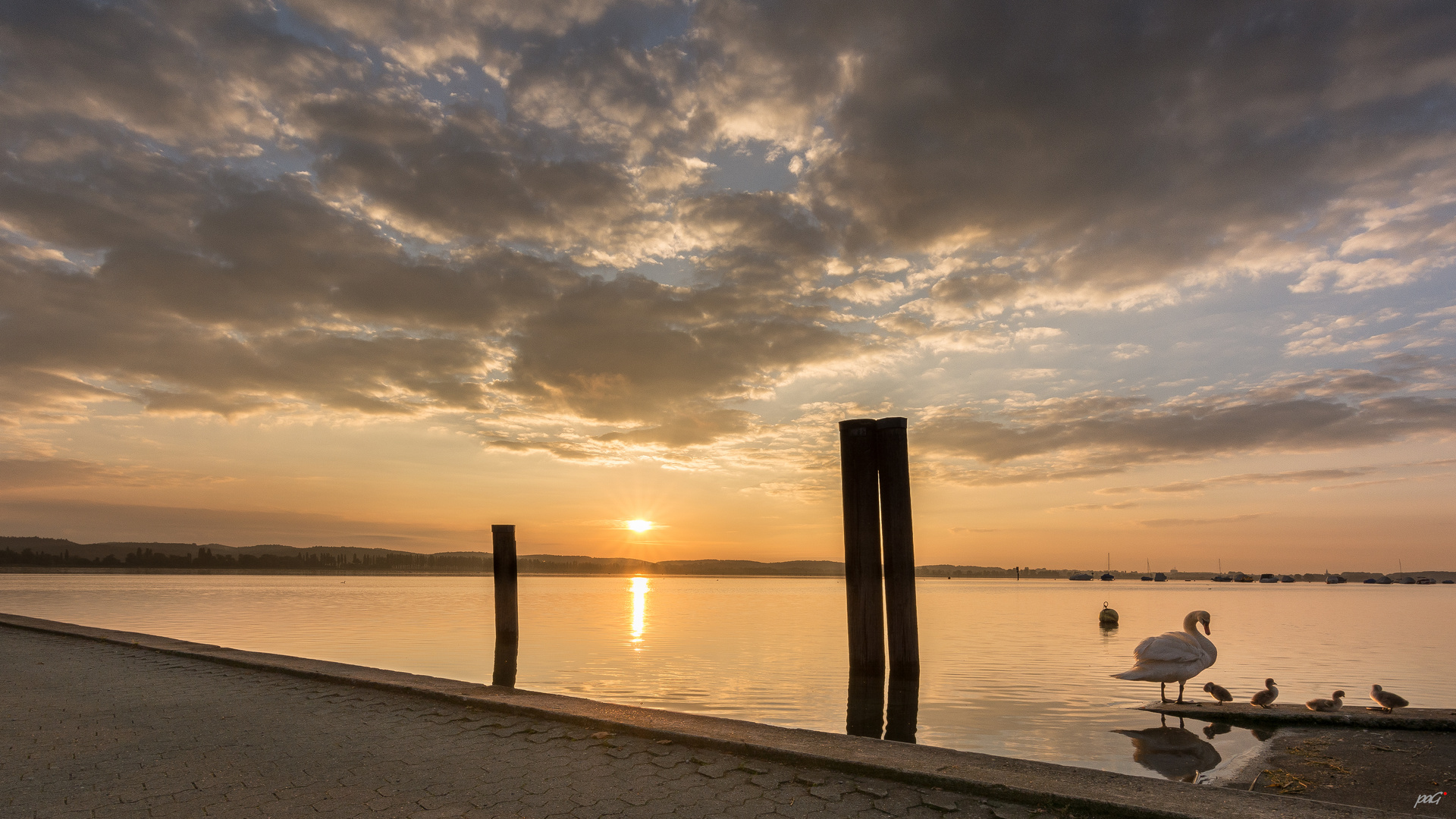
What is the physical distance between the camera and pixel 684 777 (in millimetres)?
5645

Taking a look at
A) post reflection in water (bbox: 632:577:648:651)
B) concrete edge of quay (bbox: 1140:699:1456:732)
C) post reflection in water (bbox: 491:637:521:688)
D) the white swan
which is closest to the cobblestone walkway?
post reflection in water (bbox: 491:637:521:688)

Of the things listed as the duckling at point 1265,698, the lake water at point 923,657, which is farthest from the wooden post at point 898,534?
the duckling at point 1265,698

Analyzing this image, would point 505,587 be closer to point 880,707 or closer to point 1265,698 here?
point 880,707

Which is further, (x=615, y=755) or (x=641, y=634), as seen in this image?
(x=641, y=634)

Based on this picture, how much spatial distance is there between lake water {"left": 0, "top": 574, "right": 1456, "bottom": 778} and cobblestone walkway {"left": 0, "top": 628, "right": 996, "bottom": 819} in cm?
537

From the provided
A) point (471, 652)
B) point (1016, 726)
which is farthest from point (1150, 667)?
point (471, 652)

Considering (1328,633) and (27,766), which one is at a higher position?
(27,766)

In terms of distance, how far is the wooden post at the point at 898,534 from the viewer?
12727 mm

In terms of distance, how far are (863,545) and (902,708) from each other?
2.79 metres

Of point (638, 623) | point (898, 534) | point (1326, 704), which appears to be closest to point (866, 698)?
point (898, 534)

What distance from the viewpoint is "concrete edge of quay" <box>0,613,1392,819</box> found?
4.57m

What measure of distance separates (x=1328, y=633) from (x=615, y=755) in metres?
37.3

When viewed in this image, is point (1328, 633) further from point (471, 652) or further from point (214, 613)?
point (214, 613)

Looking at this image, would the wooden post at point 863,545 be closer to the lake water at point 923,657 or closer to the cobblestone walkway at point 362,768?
the lake water at point 923,657
